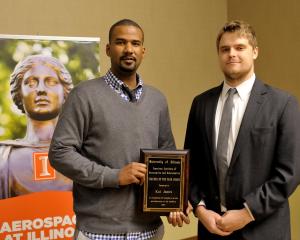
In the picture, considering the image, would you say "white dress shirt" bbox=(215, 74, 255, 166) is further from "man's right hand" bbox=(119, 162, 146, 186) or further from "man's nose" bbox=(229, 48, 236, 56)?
"man's right hand" bbox=(119, 162, 146, 186)

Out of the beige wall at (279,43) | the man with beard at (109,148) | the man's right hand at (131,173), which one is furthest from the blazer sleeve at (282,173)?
the beige wall at (279,43)

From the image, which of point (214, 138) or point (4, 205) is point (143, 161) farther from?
point (4, 205)

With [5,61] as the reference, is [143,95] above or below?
below

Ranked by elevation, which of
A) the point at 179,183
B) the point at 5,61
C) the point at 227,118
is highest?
the point at 5,61

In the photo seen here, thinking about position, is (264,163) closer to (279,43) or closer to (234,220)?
(234,220)

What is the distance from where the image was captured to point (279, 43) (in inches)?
147

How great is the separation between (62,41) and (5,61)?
0.41m

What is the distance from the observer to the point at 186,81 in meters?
4.16

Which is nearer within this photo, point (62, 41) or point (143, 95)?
point (143, 95)

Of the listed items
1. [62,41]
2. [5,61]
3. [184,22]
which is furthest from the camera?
[184,22]

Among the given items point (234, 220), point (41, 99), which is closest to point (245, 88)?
point (234, 220)

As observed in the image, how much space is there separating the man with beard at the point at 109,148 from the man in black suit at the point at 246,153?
210 millimetres

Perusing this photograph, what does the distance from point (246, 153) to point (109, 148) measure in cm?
60

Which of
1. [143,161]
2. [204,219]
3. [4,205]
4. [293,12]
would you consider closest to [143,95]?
[143,161]
